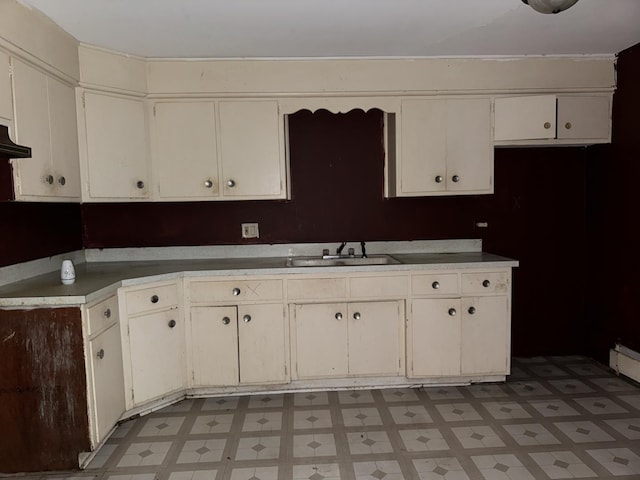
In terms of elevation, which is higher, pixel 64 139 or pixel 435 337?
pixel 64 139

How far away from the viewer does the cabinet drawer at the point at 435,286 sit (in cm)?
318

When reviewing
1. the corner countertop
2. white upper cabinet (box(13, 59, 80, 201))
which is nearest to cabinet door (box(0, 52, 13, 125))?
white upper cabinet (box(13, 59, 80, 201))

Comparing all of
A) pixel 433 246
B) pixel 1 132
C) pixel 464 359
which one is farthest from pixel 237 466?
pixel 433 246

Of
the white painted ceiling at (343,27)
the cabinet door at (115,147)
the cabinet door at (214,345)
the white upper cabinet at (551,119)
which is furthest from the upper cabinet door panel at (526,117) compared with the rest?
the cabinet door at (115,147)

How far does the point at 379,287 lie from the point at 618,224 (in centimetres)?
180

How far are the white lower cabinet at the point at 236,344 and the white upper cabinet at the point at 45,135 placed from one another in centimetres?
111

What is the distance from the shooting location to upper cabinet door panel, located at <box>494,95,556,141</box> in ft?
10.9

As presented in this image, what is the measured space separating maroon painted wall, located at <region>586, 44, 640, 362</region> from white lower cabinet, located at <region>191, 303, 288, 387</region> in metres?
2.39

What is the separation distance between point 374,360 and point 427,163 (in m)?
1.42

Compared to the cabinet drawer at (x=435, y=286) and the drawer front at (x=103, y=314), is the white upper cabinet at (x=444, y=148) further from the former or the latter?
the drawer front at (x=103, y=314)

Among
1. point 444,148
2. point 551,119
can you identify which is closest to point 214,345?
point 444,148

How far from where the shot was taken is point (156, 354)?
296 cm

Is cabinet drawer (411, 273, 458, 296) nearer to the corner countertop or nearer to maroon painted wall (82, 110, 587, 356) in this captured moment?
the corner countertop

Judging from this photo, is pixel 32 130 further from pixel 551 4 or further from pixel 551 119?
pixel 551 119
